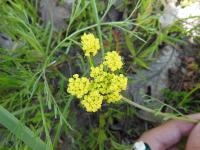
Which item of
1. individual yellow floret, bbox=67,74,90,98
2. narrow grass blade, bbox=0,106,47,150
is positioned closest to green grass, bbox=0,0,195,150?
narrow grass blade, bbox=0,106,47,150

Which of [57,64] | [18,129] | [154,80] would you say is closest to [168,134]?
[154,80]

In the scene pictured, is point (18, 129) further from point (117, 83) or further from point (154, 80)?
point (154, 80)

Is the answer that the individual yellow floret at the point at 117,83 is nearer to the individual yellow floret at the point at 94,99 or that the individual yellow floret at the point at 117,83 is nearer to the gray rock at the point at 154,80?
the individual yellow floret at the point at 94,99

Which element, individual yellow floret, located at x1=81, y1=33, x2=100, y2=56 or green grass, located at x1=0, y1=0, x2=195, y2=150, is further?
green grass, located at x1=0, y1=0, x2=195, y2=150

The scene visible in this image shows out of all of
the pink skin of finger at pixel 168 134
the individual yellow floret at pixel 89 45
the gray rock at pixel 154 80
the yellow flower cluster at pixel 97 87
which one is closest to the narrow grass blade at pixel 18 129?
the yellow flower cluster at pixel 97 87

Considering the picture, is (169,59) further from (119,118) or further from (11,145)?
(11,145)

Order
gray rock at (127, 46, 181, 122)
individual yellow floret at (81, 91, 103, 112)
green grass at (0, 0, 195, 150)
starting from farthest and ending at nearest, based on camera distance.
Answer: gray rock at (127, 46, 181, 122)
green grass at (0, 0, 195, 150)
individual yellow floret at (81, 91, 103, 112)

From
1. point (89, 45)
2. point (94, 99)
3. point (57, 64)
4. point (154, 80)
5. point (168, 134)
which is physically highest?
point (89, 45)

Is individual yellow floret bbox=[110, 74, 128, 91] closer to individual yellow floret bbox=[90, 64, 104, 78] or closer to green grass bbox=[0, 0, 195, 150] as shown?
individual yellow floret bbox=[90, 64, 104, 78]

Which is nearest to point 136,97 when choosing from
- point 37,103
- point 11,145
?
point 37,103
